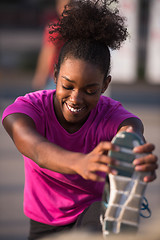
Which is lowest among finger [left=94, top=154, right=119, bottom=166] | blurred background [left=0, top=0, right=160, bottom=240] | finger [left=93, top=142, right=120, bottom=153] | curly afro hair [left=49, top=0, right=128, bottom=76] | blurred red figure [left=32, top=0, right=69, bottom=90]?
blurred background [left=0, top=0, right=160, bottom=240]

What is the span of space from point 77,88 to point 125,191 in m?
0.60

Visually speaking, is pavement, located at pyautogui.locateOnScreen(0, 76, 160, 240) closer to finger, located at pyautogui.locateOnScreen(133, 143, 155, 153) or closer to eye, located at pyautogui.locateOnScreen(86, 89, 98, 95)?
finger, located at pyautogui.locateOnScreen(133, 143, 155, 153)

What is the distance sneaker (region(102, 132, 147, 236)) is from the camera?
73.0 inches

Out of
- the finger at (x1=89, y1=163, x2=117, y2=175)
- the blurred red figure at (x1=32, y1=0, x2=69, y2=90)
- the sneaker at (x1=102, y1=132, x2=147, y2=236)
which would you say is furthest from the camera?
the blurred red figure at (x1=32, y1=0, x2=69, y2=90)

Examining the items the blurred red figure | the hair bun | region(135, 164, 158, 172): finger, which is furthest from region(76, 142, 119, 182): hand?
the blurred red figure

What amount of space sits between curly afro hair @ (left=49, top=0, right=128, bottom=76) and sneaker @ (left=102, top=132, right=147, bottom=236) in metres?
0.60

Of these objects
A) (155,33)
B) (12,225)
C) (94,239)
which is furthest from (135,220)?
(155,33)

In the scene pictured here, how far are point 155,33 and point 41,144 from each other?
29.6 feet

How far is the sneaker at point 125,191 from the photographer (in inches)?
73.0

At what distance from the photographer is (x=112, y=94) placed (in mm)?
10375

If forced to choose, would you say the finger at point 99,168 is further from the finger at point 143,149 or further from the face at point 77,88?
the face at point 77,88

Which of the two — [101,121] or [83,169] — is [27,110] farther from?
[83,169]

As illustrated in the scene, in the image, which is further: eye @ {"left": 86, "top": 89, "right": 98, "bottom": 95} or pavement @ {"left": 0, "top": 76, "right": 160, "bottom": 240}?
pavement @ {"left": 0, "top": 76, "right": 160, "bottom": 240}

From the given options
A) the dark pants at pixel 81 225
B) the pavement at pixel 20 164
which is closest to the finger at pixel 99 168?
the pavement at pixel 20 164
